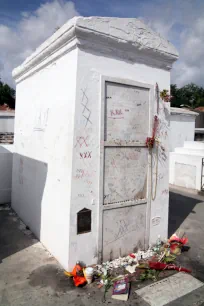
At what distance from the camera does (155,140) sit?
197 inches

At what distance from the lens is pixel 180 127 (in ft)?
50.7

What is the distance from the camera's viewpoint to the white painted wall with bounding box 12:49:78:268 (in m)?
4.22

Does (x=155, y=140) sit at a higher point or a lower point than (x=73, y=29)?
lower

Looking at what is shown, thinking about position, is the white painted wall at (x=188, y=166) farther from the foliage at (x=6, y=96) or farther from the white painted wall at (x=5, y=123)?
the foliage at (x=6, y=96)

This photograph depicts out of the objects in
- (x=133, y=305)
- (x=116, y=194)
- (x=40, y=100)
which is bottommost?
(x=133, y=305)

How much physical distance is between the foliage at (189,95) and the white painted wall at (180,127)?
129ft

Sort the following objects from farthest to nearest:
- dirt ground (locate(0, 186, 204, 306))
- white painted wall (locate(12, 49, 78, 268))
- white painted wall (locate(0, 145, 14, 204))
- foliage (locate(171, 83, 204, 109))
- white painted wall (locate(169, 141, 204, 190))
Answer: foliage (locate(171, 83, 204, 109))
white painted wall (locate(169, 141, 204, 190))
white painted wall (locate(0, 145, 14, 204))
white painted wall (locate(12, 49, 78, 268))
dirt ground (locate(0, 186, 204, 306))

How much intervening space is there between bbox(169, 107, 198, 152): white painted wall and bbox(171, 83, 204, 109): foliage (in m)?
39.3

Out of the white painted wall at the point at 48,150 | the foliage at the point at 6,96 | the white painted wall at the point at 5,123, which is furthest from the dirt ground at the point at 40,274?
the foliage at the point at 6,96

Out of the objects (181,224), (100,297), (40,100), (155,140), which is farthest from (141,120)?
(181,224)

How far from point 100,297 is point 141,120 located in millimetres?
3054

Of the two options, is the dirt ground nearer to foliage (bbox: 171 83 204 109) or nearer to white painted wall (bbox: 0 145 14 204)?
white painted wall (bbox: 0 145 14 204)

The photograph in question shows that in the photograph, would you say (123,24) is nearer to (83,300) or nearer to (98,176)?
(98,176)

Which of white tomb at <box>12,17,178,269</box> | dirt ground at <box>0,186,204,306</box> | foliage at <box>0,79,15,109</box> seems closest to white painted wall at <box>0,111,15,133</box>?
dirt ground at <box>0,186,204,306</box>
